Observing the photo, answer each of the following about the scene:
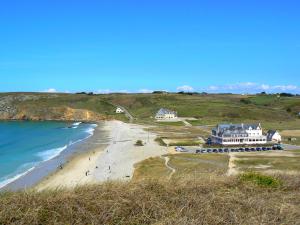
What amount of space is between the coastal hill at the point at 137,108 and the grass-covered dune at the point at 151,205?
11936 centimetres

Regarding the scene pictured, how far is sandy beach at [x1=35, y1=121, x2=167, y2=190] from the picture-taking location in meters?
48.6

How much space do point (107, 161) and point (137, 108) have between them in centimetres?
11033

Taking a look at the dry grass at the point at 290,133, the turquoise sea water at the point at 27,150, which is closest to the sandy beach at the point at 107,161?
the turquoise sea water at the point at 27,150

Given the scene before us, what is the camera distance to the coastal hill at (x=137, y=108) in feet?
479

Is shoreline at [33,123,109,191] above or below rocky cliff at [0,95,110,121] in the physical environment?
below

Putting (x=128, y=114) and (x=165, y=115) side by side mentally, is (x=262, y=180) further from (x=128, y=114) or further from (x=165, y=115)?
(x=128, y=114)

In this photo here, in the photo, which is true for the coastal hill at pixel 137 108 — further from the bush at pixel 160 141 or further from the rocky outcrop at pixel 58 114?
the bush at pixel 160 141

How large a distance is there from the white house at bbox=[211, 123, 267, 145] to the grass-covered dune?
73.2 m

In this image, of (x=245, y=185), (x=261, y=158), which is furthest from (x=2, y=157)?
(x=245, y=185)

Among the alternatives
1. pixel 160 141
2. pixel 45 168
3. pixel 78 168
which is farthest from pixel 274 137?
pixel 45 168

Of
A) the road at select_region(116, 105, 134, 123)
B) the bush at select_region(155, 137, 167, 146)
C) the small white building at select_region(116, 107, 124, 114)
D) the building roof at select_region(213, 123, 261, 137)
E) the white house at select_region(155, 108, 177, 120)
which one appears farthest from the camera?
the small white building at select_region(116, 107, 124, 114)

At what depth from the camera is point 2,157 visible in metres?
68.9

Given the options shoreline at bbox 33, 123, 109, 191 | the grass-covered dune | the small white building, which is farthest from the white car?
the small white building

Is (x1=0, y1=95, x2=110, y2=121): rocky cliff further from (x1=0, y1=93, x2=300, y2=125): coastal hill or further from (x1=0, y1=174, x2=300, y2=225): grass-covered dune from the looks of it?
(x1=0, y1=174, x2=300, y2=225): grass-covered dune
